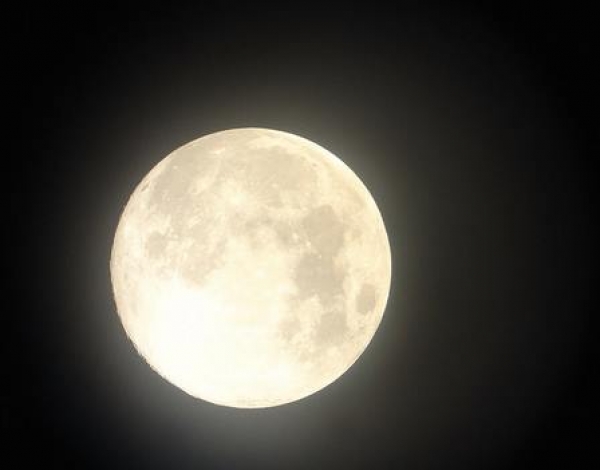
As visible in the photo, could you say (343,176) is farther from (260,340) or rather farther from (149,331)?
(149,331)

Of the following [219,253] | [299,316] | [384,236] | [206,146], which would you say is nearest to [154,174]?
[206,146]

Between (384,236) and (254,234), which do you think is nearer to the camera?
(254,234)

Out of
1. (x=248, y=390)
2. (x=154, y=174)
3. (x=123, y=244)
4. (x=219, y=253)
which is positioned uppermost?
(x=154, y=174)

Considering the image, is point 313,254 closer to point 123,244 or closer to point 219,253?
point 219,253

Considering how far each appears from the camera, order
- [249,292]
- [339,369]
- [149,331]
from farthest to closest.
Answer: [339,369] → [149,331] → [249,292]

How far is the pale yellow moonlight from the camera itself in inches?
119

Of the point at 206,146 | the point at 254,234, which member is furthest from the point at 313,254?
the point at 206,146

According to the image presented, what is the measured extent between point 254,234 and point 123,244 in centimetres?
81

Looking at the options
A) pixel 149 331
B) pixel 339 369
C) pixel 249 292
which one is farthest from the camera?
pixel 339 369

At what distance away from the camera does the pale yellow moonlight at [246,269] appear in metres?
3.03

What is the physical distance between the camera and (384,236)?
362 cm

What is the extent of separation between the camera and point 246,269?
3014 millimetres

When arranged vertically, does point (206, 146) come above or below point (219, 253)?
above

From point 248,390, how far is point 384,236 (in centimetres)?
117
